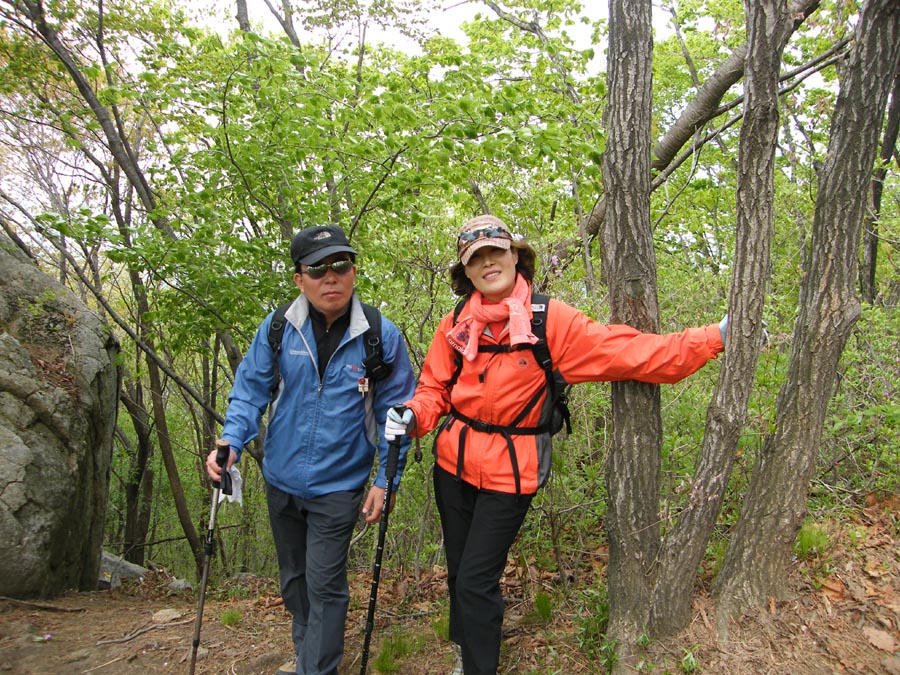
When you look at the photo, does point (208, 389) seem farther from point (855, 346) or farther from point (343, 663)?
point (855, 346)

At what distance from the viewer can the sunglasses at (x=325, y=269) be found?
11.5 feet

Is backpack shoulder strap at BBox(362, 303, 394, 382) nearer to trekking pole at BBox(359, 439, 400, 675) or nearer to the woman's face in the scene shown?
Result: trekking pole at BBox(359, 439, 400, 675)

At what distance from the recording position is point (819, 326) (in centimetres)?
323

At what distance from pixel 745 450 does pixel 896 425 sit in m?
0.94

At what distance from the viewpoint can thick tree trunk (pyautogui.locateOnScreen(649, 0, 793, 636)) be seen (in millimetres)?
3057

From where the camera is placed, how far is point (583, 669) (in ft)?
11.5

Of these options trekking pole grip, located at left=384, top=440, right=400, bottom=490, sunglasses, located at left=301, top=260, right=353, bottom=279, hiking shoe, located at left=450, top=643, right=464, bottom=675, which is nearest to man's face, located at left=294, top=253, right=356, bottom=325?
sunglasses, located at left=301, top=260, right=353, bottom=279

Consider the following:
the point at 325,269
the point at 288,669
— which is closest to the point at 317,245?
the point at 325,269

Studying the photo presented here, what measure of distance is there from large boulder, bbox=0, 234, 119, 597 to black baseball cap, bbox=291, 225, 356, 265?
155 inches

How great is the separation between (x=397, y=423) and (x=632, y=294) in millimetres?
1509

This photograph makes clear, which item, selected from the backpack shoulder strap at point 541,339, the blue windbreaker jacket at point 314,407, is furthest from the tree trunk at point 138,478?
the backpack shoulder strap at point 541,339

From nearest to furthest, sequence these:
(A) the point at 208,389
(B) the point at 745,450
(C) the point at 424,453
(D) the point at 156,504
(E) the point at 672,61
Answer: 1. (B) the point at 745,450
2. (C) the point at 424,453
3. (E) the point at 672,61
4. (A) the point at 208,389
5. (D) the point at 156,504

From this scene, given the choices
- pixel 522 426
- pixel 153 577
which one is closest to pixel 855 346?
pixel 522 426

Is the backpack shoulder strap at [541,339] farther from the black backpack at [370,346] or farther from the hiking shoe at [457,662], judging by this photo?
the hiking shoe at [457,662]
